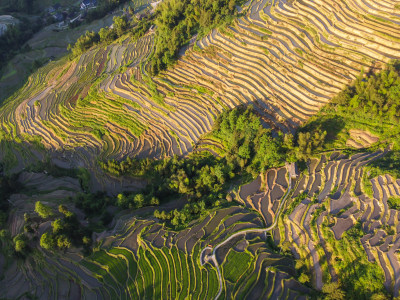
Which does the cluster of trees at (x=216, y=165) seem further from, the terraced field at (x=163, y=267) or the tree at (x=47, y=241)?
the tree at (x=47, y=241)

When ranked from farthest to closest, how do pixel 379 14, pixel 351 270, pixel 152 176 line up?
pixel 152 176 < pixel 379 14 < pixel 351 270

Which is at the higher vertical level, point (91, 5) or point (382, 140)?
point (91, 5)

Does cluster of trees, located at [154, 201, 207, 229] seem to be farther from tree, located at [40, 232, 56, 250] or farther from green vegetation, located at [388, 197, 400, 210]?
green vegetation, located at [388, 197, 400, 210]

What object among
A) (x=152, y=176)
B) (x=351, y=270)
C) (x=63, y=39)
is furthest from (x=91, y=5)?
(x=351, y=270)

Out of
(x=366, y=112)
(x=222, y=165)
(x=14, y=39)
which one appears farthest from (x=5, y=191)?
(x=14, y=39)

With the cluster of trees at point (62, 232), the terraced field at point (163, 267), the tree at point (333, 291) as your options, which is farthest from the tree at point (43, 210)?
the tree at point (333, 291)

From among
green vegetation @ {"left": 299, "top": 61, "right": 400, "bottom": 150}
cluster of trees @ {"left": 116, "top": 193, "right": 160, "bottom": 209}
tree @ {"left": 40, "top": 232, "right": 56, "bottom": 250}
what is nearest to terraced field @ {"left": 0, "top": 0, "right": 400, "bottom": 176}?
green vegetation @ {"left": 299, "top": 61, "right": 400, "bottom": 150}

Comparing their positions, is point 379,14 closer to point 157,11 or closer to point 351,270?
point 351,270
